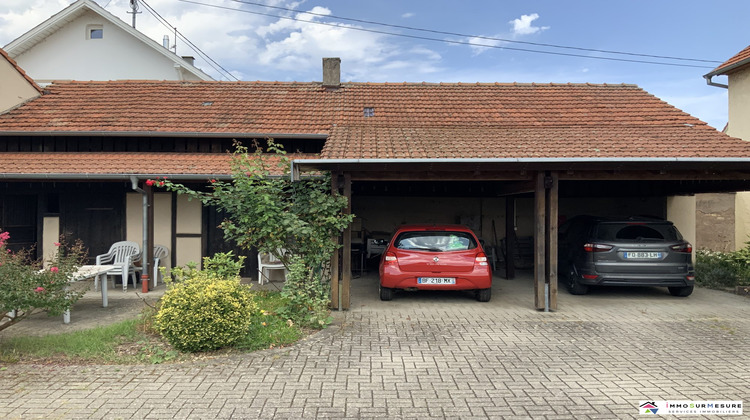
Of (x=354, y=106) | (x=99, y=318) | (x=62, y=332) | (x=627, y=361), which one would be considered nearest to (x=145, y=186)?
(x=99, y=318)

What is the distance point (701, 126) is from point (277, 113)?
984 centimetres

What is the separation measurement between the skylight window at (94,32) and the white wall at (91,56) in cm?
12

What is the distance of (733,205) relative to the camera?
42.8 ft

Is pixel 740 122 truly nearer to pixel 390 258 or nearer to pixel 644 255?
pixel 644 255

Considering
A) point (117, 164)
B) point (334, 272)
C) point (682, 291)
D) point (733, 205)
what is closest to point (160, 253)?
point (117, 164)

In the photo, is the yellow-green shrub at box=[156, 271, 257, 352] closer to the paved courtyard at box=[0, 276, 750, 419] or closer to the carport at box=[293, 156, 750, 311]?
the paved courtyard at box=[0, 276, 750, 419]

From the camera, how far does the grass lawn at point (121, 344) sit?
4.88 meters

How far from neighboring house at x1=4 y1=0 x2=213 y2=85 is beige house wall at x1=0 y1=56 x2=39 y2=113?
7989mm

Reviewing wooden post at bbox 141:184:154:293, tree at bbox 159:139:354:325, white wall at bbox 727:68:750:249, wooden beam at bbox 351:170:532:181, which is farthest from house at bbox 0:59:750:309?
white wall at bbox 727:68:750:249

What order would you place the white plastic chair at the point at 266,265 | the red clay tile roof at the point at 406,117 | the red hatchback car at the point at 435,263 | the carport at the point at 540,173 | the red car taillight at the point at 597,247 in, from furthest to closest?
the white plastic chair at the point at 266,265 < the red car taillight at the point at 597,247 < the red clay tile roof at the point at 406,117 < the red hatchback car at the point at 435,263 < the carport at the point at 540,173

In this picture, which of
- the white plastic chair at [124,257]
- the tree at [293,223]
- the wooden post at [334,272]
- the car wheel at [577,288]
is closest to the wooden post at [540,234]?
the car wheel at [577,288]

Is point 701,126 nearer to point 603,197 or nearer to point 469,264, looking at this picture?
point 603,197

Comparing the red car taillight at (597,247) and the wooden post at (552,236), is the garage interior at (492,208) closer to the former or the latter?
the red car taillight at (597,247)

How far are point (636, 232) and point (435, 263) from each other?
12.1 ft
